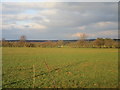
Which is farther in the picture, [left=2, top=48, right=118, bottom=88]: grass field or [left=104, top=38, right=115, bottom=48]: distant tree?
[left=104, top=38, right=115, bottom=48]: distant tree

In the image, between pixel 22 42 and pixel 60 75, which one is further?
pixel 22 42

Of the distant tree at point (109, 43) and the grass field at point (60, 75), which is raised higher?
the distant tree at point (109, 43)

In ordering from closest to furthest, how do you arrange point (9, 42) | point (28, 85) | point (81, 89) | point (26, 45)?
1. point (81, 89)
2. point (28, 85)
3. point (9, 42)
4. point (26, 45)

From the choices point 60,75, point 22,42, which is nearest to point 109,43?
point 22,42

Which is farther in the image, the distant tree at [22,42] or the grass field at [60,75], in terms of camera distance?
the distant tree at [22,42]

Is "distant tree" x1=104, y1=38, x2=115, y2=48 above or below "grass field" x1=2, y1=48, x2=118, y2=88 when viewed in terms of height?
above

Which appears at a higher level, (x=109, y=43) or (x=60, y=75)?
(x=109, y=43)

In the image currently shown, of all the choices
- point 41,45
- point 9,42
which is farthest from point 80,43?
point 9,42

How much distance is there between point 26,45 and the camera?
90.3 meters

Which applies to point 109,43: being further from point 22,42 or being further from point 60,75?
point 60,75

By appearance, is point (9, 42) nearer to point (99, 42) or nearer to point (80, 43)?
point (80, 43)

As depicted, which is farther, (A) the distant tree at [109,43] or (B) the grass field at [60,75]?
(A) the distant tree at [109,43]

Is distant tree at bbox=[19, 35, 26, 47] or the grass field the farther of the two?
distant tree at bbox=[19, 35, 26, 47]

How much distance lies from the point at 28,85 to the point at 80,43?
86854 mm
